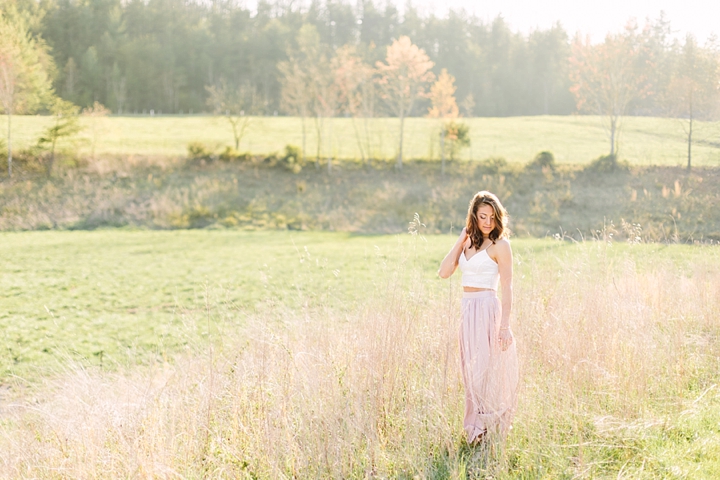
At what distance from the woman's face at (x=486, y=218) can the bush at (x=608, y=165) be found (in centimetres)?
3061

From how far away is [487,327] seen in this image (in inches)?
183

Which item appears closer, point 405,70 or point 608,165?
point 608,165

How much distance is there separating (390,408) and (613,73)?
33.4 metres

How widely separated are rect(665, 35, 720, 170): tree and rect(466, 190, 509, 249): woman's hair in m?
26.8

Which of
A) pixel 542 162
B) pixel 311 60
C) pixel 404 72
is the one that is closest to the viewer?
pixel 542 162

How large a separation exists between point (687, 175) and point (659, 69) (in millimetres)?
9327

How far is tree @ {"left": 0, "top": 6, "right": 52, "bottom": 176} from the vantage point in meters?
30.3

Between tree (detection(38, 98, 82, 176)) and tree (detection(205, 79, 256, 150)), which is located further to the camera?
tree (detection(205, 79, 256, 150))

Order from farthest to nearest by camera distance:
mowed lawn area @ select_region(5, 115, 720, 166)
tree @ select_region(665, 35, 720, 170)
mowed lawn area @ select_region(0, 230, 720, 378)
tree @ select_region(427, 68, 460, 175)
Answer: tree @ select_region(427, 68, 460, 175)
mowed lawn area @ select_region(5, 115, 720, 166)
tree @ select_region(665, 35, 720, 170)
mowed lawn area @ select_region(0, 230, 720, 378)

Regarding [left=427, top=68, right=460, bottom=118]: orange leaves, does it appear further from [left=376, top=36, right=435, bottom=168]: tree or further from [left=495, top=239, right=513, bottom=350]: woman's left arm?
[left=495, top=239, right=513, bottom=350]: woman's left arm

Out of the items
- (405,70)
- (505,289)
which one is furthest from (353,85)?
(505,289)

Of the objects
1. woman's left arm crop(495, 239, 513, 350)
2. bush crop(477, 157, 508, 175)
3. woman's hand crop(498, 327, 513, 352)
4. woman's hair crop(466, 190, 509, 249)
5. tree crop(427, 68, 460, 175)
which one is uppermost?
tree crop(427, 68, 460, 175)

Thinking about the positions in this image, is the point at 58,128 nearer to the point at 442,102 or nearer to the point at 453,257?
the point at 442,102

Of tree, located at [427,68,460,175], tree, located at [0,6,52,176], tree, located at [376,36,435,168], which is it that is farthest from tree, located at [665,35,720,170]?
tree, located at [0,6,52,176]
